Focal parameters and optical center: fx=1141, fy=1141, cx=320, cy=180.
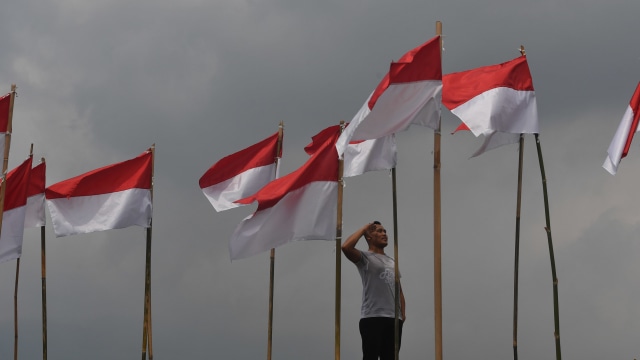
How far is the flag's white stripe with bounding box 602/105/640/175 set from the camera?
1980 cm

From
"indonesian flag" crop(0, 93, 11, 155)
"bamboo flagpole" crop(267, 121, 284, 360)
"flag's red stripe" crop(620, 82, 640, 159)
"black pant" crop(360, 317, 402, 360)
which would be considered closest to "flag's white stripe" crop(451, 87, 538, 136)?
"flag's red stripe" crop(620, 82, 640, 159)

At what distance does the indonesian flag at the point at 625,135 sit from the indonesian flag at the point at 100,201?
31.9 feet

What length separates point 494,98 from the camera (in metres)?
19.1

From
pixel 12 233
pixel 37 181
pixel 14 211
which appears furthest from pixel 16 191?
pixel 37 181

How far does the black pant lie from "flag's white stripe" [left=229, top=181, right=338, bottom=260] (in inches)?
85.0

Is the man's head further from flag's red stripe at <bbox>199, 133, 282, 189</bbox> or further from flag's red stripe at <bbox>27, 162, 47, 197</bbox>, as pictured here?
flag's red stripe at <bbox>27, 162, 47, 197</bbox>

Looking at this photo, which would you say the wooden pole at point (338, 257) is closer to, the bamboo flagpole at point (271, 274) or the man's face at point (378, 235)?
the man's face at point (378, 235)

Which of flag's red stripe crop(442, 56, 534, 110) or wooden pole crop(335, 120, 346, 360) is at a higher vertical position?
flag's red stripe crop(442, 56, 534, 110)

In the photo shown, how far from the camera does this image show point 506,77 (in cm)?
1956

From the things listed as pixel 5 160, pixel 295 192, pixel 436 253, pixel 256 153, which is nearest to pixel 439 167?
pixel 436 253

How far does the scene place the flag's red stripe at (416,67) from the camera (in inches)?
685

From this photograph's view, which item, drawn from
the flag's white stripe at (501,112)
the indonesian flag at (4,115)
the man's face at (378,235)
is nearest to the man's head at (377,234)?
the man's face at (378,235)

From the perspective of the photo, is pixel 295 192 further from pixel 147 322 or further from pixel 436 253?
pixel 147 322

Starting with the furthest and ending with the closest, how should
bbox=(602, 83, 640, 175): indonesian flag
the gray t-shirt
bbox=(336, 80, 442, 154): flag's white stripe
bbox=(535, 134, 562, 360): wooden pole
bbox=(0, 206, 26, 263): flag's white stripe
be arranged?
bbox=(0, 206, 26, 263): flag's white stripe, bbox=(602, 83, 640, 175): indonesian flag, bbox=(535, 134, 562, 360): wooden pole, the gray t-shirt, bbox=(336, 80, 442, 154): flag's white stripe
